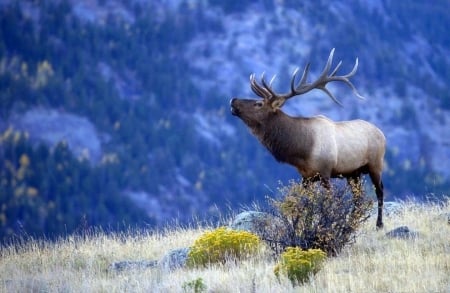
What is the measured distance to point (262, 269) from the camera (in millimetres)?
10406

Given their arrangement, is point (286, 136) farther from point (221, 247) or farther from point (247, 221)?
point (221, 247)

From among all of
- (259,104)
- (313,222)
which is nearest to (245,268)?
(313,222)

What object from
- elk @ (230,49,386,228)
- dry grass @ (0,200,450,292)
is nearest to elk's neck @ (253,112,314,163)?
elk @ (230,49,386,228)

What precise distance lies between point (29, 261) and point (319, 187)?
12.9ft

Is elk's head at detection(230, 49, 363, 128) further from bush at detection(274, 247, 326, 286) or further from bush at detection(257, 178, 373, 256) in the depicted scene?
bush at detection(274, 247, 326, 286)

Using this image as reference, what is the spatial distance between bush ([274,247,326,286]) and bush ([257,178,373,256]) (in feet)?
3.73

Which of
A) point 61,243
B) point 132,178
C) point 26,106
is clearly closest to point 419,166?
point 132,178

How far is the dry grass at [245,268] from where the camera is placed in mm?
9461

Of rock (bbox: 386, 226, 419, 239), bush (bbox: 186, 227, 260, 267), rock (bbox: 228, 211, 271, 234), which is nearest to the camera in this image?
bush (bbox: 186, 227, 260, 267)

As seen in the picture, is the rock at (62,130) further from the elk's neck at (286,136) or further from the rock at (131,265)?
the rock at (131,265)

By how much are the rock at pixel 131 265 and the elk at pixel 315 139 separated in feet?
8.98

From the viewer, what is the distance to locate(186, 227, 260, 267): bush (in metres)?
11.4

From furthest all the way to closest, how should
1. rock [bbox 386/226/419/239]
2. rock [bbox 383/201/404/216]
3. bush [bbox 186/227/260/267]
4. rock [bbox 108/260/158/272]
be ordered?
rock [bbox 383/201/404/216], rock [bbox 386/226/419/239], rock [bbox 108/260/158/272], bush [bbox 186/227/260/267]

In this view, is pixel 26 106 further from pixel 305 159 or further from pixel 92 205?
pixel 305 159
